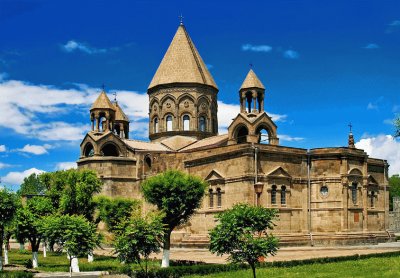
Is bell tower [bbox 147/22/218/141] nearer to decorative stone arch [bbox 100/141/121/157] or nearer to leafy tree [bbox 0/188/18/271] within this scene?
decorative stone arch [bbox 100/141/121/157]

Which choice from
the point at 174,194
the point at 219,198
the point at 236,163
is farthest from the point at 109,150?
the point at 174,194

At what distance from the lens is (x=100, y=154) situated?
52781mm

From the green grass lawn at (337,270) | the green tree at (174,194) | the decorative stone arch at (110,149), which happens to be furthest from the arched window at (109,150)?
the green grass lawn at (337,270)

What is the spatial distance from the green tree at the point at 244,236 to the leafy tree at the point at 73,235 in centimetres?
842

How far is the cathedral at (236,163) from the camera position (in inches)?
1617

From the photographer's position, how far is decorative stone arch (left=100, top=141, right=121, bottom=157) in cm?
5314

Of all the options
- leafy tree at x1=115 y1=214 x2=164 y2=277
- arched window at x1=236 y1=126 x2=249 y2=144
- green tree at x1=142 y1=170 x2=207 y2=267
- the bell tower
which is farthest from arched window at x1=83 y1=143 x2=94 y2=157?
leafy tree at x1=115 y1=214 x2=164 y2=277

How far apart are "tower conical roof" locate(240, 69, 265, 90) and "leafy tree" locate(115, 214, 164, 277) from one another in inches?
968

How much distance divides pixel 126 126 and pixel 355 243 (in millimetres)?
33886

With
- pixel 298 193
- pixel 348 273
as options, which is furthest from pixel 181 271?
pixel 298 193

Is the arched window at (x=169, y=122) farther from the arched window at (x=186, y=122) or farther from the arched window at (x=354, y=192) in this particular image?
the arched window at (x=354, y=192)

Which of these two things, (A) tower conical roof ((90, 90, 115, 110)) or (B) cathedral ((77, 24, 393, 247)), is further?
(A) tower conical roof ((90, 90, 115, 110))

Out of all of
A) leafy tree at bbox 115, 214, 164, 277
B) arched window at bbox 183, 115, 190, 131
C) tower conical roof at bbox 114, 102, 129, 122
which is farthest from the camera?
tower conical roof at bbox 114, 102, 129, 122

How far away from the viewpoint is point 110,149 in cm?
5534
